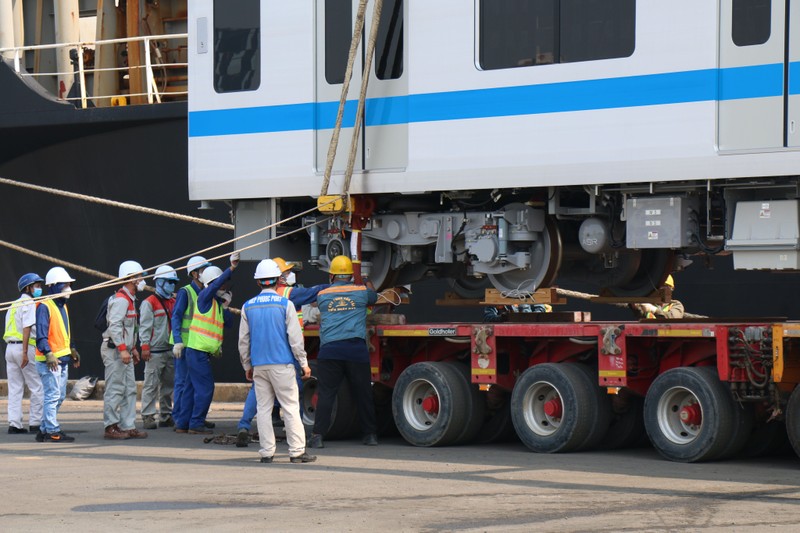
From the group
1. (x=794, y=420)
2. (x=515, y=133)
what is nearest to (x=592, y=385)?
(x=794, y=420)

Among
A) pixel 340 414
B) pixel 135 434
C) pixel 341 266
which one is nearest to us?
Result: pixel 341 266

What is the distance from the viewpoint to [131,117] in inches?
739

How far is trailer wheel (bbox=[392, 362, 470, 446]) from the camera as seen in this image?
12.8 meters

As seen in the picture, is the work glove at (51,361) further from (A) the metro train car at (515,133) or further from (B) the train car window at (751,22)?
(B) the train car window at (751,22)

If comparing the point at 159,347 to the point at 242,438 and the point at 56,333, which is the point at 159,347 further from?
the point at 242,438

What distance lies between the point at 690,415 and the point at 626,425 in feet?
4.29

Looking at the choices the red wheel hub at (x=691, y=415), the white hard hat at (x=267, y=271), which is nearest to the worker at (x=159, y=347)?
the white hard hat at (x=267, y=271)

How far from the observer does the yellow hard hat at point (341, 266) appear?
1298cm

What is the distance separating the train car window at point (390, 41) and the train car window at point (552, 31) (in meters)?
0.89

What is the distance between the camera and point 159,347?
1564 cm

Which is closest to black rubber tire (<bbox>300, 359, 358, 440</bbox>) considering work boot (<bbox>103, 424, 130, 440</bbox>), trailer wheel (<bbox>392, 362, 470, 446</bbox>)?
trailer wheel (<bbox>392, 362, 470, 446</bbox>)

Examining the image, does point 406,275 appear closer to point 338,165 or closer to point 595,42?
point 338,165

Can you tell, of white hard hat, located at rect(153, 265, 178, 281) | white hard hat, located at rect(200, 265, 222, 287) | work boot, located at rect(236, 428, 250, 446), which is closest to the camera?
work boot, located at rect(236, 428, 250, 446)

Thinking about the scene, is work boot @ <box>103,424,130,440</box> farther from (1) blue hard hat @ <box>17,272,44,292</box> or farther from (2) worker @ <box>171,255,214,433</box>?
(1) blue hard hat @ <box>17,272,44,292</box>
